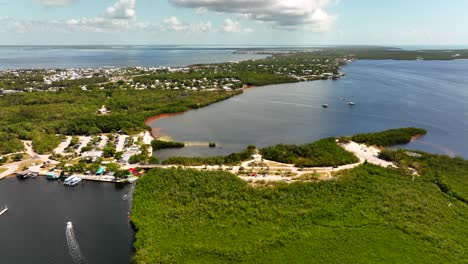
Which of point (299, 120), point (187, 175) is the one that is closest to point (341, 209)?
point (187, 175)

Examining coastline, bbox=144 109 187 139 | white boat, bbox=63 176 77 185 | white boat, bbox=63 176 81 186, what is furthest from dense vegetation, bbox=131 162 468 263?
coastline, bbox=144 109 187 139

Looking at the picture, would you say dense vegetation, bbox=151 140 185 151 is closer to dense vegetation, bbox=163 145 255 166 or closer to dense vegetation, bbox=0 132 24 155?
dense vegetation, bbox=163 145 255 166

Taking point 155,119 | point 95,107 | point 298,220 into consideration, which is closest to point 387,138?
point 298,220

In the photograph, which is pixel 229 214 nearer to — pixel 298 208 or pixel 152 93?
pixel 298 208

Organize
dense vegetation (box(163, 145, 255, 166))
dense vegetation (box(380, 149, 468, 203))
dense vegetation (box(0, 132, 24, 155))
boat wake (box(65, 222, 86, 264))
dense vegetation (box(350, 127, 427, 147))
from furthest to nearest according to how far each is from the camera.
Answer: dense vegetation (box(350, 127, 427, 147)) < dense vegetation (box(0, 132, 24, 155)) < dense vegetation (box(163, 145, 255, 166)) < dense vegetation (box(380, 149, 468, 203)) < boat wake (box(65, 222, 86, 264))

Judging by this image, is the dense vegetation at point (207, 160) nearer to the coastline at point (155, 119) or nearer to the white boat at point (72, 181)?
the white boat at point (72, 181)

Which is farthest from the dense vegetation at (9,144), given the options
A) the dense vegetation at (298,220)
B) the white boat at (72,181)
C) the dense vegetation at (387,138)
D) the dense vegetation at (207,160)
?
the dense vegetation at (387,138)

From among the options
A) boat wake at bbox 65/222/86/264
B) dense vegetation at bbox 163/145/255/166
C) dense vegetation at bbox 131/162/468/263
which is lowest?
boat wake at bbox 65/222/86/264
